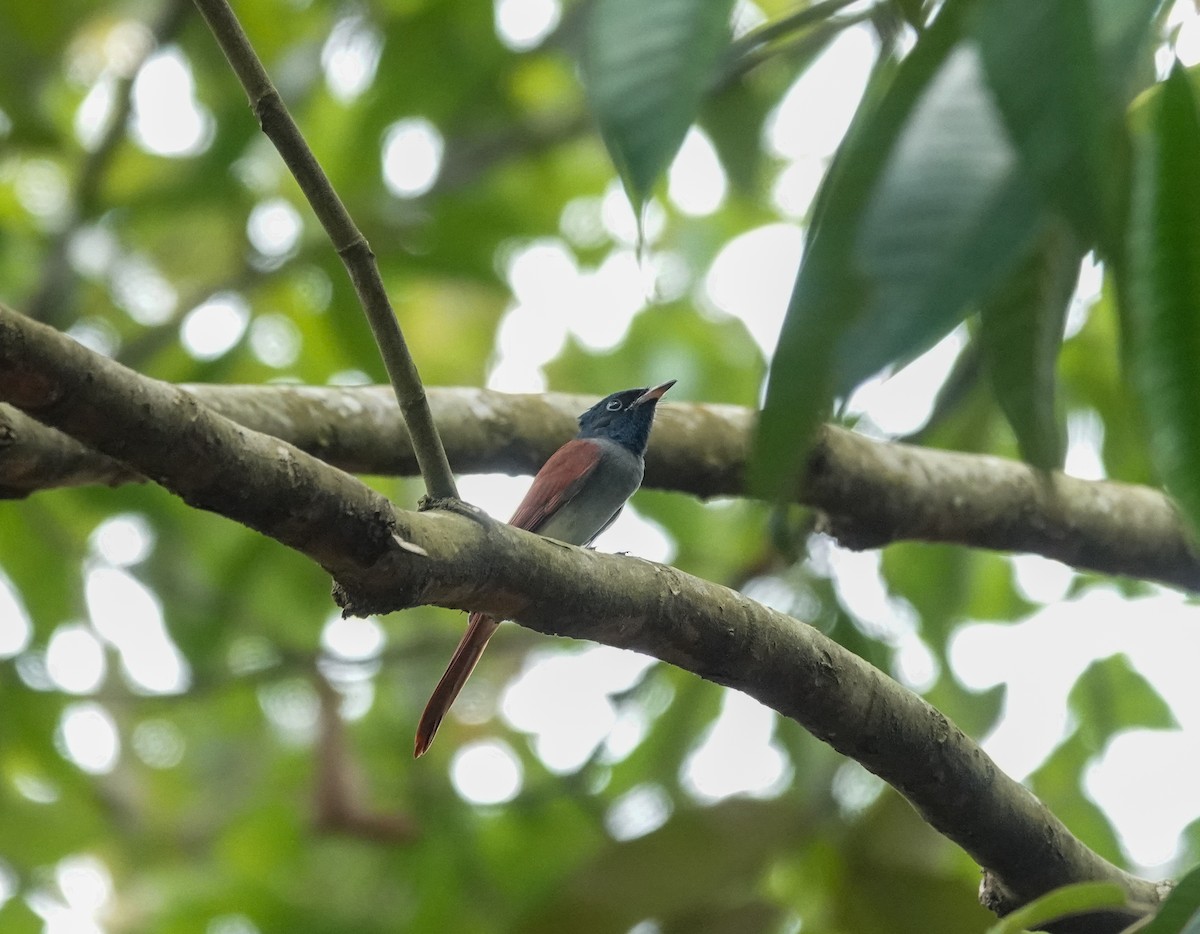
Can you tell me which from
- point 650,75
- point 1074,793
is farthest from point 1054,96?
point 1074,793

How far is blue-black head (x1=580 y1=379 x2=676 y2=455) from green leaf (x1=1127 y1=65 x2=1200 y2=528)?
3.06 metres

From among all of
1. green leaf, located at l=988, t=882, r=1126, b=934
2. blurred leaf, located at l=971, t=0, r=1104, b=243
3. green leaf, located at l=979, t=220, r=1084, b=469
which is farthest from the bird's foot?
blurred leaf, located at l=971, t=0, r=1104, b=243

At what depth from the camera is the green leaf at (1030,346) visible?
1.21 meters

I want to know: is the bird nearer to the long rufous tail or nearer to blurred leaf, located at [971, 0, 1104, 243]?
the long rufous tail

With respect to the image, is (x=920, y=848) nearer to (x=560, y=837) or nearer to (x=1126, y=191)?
(x=1126, y=191)

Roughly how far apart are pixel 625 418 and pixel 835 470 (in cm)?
135

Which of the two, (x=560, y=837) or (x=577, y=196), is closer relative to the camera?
(x=560, y=837)

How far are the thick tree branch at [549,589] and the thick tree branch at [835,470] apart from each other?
1185mm

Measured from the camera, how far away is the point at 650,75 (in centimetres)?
110

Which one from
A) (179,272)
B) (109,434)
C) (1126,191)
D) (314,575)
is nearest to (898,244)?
(1126,191)

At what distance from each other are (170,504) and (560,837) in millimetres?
2410

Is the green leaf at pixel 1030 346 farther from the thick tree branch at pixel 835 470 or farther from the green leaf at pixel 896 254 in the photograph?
the thick tree branch at pixel 835 470

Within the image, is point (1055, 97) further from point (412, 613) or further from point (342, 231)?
point (412, 613)

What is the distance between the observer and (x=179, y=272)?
6762 millimetres
